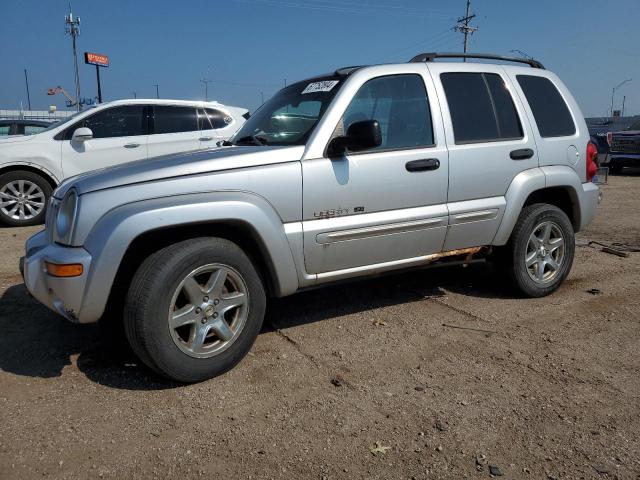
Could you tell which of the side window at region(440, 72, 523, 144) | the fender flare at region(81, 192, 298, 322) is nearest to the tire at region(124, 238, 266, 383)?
the fender flare at region(81, 192, 298, 322)

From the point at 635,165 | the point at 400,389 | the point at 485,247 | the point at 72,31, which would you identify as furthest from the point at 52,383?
the point at 72,31

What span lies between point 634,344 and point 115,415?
11.0 feet

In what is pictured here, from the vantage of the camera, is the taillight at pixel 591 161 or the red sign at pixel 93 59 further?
the red sign at pixel 93 59

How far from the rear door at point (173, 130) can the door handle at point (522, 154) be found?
5.44 metres

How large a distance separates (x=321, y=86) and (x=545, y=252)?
2.42m

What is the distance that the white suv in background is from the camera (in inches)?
306

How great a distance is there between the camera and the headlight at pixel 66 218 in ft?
9.52

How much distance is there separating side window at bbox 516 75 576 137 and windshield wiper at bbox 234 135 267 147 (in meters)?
2.28

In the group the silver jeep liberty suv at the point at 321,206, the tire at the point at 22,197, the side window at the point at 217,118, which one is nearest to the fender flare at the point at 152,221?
the silver jeep liberty suv at the point at 321,206

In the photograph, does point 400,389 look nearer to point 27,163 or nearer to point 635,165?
point 27,163

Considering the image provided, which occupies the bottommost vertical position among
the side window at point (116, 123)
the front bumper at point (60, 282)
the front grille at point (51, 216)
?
the front bumper at point (60, 282)

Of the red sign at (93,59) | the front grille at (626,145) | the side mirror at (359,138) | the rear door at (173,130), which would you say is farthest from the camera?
the red sign at (93,59)

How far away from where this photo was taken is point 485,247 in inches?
173

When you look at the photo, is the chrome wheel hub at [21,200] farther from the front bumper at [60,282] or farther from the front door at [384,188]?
the front door at [384,188]
